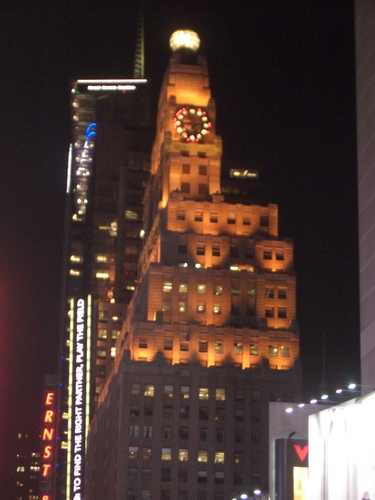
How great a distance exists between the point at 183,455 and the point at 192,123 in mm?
47696

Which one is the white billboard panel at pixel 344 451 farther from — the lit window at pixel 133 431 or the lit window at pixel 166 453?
the lit window at pixel 133 431

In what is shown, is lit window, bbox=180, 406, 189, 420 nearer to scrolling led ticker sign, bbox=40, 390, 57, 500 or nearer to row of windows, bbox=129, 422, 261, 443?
row of windows, bbox=129, 422, 261, 443

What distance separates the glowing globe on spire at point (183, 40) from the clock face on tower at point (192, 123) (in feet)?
39.7

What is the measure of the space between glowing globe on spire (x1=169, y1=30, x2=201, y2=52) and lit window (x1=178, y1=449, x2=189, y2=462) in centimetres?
6063

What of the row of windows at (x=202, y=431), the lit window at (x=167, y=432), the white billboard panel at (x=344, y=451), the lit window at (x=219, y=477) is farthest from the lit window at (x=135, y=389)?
the white billboard panel at (x=344, y=451)

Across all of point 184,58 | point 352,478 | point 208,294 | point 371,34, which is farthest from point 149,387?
point 352,478

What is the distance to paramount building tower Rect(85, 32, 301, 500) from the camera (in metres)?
125

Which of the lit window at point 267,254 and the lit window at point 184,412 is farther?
the lit window at point 267,254

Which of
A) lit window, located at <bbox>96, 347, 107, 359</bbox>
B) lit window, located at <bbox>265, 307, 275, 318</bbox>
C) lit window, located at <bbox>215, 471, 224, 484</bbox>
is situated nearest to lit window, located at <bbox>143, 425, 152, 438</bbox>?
lit window, located at <bbox>215, 471, 224, 484</bbox>

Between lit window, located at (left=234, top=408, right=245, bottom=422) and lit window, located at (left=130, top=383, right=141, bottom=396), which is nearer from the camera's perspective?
lit window, located at (left=130, top=383, right=141, bottom=396)

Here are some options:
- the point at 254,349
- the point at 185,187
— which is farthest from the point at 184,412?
the point at 185,187

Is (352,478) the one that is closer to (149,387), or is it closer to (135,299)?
(149,387)

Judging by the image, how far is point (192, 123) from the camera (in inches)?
5866

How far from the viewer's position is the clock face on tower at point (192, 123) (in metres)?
148
